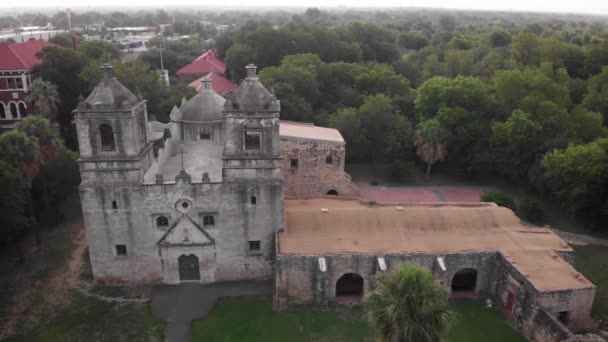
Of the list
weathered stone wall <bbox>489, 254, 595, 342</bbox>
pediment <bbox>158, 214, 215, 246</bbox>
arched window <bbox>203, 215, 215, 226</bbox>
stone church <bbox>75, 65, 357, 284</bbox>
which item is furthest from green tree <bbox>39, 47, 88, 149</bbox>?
weathered stone wall <bbox>489, 254, 595, 342</bbox>

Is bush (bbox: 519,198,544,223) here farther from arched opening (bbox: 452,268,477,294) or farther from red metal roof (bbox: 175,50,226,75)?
red metal roof (bbox: 175,50,226,75)

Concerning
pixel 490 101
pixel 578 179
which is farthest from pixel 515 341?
pixel 490 101

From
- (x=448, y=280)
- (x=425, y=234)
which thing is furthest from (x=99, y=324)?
(x=448, y=280)

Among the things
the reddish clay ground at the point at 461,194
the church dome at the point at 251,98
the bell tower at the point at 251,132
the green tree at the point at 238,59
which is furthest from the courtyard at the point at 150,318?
the green tree at the point at 238,59

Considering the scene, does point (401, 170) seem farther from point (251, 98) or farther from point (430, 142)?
point (251, 98)

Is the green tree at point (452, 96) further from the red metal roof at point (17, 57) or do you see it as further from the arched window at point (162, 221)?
the red metal roof at point (17, 57)
